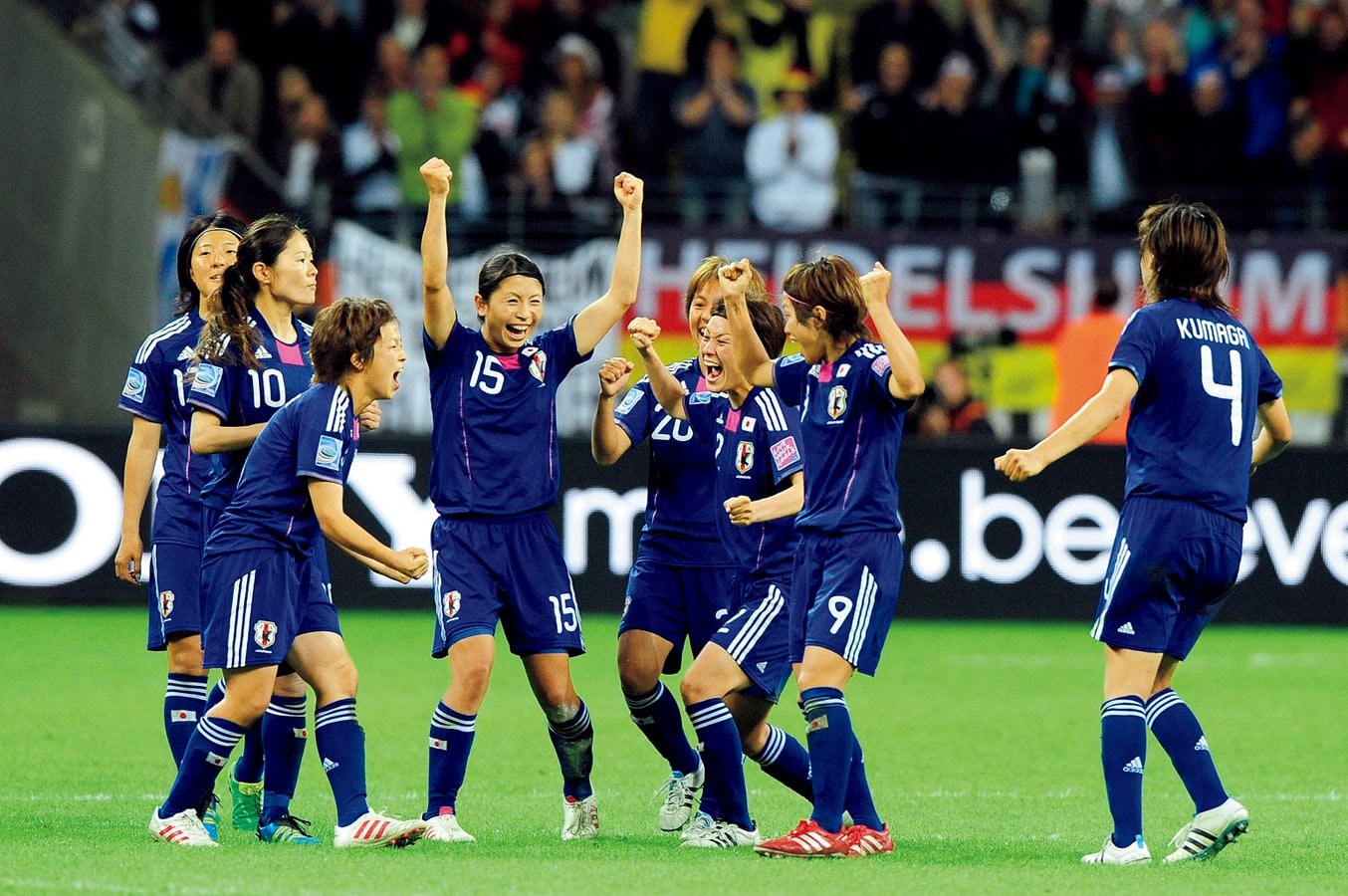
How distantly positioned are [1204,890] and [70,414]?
46.1 ft

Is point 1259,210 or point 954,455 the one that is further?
point 1259,210

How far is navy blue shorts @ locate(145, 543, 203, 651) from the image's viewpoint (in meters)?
7.02

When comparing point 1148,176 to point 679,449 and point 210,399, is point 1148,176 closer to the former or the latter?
point 679,449

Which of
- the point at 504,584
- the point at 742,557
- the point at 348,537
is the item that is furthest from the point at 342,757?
the point at 742,557

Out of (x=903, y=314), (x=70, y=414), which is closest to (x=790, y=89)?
(x=903, y=314)

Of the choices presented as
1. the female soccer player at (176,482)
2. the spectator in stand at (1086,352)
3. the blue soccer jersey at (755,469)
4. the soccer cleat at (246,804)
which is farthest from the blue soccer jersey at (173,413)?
the spectator in stand at (1086,352)

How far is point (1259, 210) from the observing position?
55.4ft

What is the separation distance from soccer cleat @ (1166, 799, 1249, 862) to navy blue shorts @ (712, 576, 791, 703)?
1454mm

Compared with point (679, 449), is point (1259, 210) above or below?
above

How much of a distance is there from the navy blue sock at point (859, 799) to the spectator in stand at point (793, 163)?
10.5 m

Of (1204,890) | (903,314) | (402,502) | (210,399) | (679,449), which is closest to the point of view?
(1204,890)

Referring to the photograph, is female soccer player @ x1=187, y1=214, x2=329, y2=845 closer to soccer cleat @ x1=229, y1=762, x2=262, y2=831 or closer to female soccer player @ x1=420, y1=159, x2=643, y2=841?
soccer cleat @ x1=229, y1=762, x2=262, y2=831

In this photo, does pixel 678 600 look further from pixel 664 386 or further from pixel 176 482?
pixel 176 482

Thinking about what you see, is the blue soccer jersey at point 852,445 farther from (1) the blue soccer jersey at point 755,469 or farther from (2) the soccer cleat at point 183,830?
(2) the soccer cleat at point 183,830
